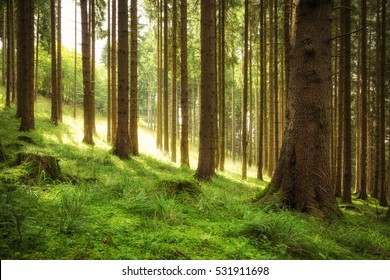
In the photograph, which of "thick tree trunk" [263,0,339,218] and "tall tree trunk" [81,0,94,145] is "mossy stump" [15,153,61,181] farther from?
"tall tree trunk" [81,0,94,145]

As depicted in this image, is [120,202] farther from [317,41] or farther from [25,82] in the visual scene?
[25,82]

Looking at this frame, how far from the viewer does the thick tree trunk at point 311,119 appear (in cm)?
526

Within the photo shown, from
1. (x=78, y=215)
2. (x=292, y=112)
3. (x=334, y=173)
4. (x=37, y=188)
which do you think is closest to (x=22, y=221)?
(x=78, y=215)

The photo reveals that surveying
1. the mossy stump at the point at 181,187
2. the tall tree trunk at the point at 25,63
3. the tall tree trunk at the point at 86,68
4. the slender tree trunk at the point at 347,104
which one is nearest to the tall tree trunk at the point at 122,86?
the tall tree trunk at the point at 86,68

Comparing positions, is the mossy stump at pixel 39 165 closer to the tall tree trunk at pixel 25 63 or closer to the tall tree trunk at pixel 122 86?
the tall tree trunk at pixel 122 86

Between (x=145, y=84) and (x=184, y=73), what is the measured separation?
3517 centimetres

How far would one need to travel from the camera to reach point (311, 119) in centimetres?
534

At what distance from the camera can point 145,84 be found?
45.5m

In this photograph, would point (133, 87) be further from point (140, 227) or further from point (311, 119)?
point (140, 227)

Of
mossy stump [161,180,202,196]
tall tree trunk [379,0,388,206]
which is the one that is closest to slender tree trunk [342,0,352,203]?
tall tree trunk [379,0,388,206]

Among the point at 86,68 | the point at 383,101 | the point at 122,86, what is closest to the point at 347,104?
the point at 383,101

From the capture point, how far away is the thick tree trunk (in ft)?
17.3

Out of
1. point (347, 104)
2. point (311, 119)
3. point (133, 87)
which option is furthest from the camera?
point (133, 87)

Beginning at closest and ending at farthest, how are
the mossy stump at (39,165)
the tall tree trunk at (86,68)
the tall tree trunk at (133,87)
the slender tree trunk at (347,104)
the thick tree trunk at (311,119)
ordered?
the mossy stump at (39,165), the thick tree trunk at (311,119), the slender tree trunk at (347,104), the tall tree trunk at (133,87), the tall tree trunk at (86,68)
